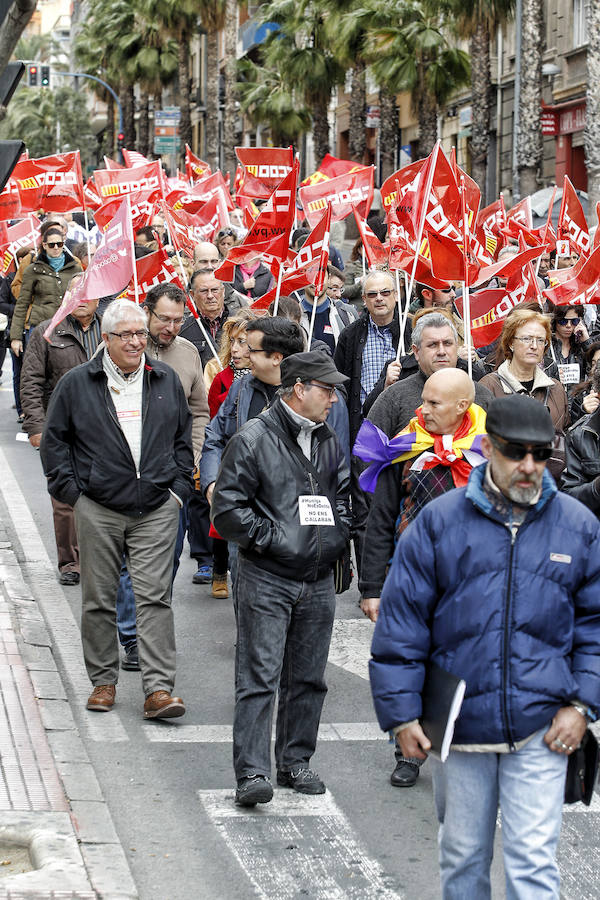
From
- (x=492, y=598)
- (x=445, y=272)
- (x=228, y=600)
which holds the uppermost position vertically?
(x=445, y=272)

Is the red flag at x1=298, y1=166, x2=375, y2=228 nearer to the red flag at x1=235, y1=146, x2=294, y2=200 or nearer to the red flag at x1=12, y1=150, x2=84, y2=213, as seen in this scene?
the red flag at x1=235, y1=146, x2=294, y2=200

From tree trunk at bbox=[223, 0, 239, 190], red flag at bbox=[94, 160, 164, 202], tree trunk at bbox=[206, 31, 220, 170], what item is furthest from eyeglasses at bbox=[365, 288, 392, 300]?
tree trunk at bbox=[223, 0, 239, 190]

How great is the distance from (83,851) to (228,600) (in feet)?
14.2

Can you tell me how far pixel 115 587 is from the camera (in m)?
6.97

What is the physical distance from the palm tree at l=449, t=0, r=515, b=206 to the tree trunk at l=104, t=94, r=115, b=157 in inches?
1447

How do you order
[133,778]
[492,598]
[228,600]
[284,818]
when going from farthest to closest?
1. [228,600]
2. [133,778]
3. [284,818]
4. [492,598]

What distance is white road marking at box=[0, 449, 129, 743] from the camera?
668cm

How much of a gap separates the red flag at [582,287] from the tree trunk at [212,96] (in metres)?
35.5

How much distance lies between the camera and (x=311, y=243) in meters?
11.3

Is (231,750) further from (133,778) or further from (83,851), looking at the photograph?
(83,851)

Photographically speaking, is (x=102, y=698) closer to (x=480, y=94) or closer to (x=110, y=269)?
(x=110, y=269)

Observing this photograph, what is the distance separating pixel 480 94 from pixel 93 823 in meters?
28.0

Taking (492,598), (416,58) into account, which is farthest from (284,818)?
(416,58)

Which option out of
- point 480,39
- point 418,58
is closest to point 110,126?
point 418,58
